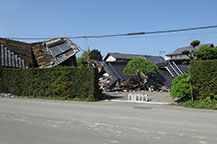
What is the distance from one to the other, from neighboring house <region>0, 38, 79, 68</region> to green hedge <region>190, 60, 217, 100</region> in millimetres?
17648

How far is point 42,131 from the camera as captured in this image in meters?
6.07

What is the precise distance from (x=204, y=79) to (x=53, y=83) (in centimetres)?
1230

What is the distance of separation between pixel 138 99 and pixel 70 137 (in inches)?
451

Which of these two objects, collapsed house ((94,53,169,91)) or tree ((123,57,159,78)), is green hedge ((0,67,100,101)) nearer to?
tree ((123,57,159,78))

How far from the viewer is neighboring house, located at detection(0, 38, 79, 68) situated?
23672 millimetres

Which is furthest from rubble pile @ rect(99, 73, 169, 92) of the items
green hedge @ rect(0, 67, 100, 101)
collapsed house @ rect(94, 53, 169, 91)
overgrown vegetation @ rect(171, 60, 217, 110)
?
overgrown vegetation @ rect(171, 60, 217, 110)

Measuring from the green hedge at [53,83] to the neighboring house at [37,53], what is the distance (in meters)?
3.61

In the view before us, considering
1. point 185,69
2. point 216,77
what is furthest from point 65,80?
point 185,69

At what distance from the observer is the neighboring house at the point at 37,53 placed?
932 inches

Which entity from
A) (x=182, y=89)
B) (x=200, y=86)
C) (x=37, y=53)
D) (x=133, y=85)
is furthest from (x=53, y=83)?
(x=37, y=53)

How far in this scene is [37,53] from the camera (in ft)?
92.4

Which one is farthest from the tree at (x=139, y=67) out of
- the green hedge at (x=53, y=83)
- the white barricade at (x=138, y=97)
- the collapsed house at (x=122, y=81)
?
the green hedge at (x=53, y=83)

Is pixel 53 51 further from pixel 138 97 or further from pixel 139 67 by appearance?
pixel 138 97

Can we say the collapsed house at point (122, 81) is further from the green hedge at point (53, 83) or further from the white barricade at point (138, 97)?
the green hedge at point (53, 83)
